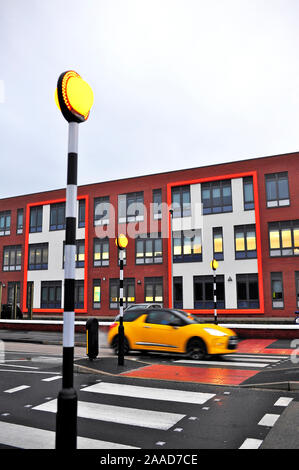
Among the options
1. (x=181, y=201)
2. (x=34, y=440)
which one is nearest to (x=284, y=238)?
(x=181, y=201)

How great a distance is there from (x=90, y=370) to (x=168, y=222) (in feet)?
87.8

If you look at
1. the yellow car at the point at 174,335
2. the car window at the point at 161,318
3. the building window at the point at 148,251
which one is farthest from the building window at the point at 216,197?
the car window at the point at 161,318

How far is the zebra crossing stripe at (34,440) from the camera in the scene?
16.6ft

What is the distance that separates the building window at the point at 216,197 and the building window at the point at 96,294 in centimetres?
1285

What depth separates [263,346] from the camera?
16297 mm

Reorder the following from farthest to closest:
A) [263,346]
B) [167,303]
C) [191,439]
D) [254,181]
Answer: [167,303] < [254,181] < [263,346] < [191,439]

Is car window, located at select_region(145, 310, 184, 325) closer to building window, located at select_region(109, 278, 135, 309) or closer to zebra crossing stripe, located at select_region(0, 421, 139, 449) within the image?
zebra crossing stripe, located at select_region(0, 421, 139, 449)

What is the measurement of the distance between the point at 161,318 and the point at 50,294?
30086 millimetres

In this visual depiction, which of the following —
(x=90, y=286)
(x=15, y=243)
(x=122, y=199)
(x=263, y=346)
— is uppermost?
(x=122, y=199)

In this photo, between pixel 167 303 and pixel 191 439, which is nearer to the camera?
pixel 191 439

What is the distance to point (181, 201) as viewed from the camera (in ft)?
119

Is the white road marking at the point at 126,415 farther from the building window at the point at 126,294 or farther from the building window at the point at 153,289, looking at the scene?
the building window at the point at 126,294

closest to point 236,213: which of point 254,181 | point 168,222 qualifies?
point 254,181

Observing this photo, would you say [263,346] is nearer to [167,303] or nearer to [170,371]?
[170,371]
